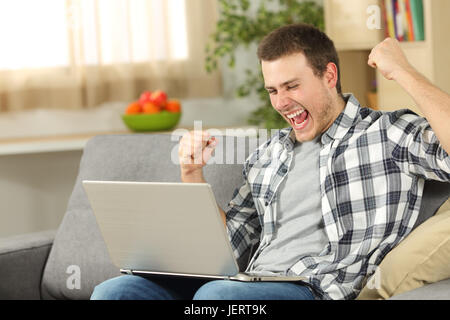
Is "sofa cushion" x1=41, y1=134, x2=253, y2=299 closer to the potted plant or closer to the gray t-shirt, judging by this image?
the gray t-shirt

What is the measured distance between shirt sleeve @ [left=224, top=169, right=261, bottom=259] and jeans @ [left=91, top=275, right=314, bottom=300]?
0.21 meters

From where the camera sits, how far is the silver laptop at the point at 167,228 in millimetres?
1416

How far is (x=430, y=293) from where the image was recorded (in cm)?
140

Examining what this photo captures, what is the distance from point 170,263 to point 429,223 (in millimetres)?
553

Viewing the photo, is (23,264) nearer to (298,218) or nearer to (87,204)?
(87,204)

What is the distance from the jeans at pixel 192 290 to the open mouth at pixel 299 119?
15.4 inches

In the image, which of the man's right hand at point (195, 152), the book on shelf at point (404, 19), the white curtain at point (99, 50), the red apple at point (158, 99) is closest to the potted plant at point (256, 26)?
the white curtain at point (99, 50)

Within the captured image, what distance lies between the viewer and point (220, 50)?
11.0ft

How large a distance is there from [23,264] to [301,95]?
993 millimetres

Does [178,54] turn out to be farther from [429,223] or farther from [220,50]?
[429,223]

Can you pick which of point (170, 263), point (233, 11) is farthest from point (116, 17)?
point (170, 263)

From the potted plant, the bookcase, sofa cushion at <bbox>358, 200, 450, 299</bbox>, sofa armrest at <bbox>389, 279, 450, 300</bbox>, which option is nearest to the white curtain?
the potted plant

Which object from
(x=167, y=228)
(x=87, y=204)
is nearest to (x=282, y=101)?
(x=167, y=228)

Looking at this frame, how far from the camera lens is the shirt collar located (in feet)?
5.64
